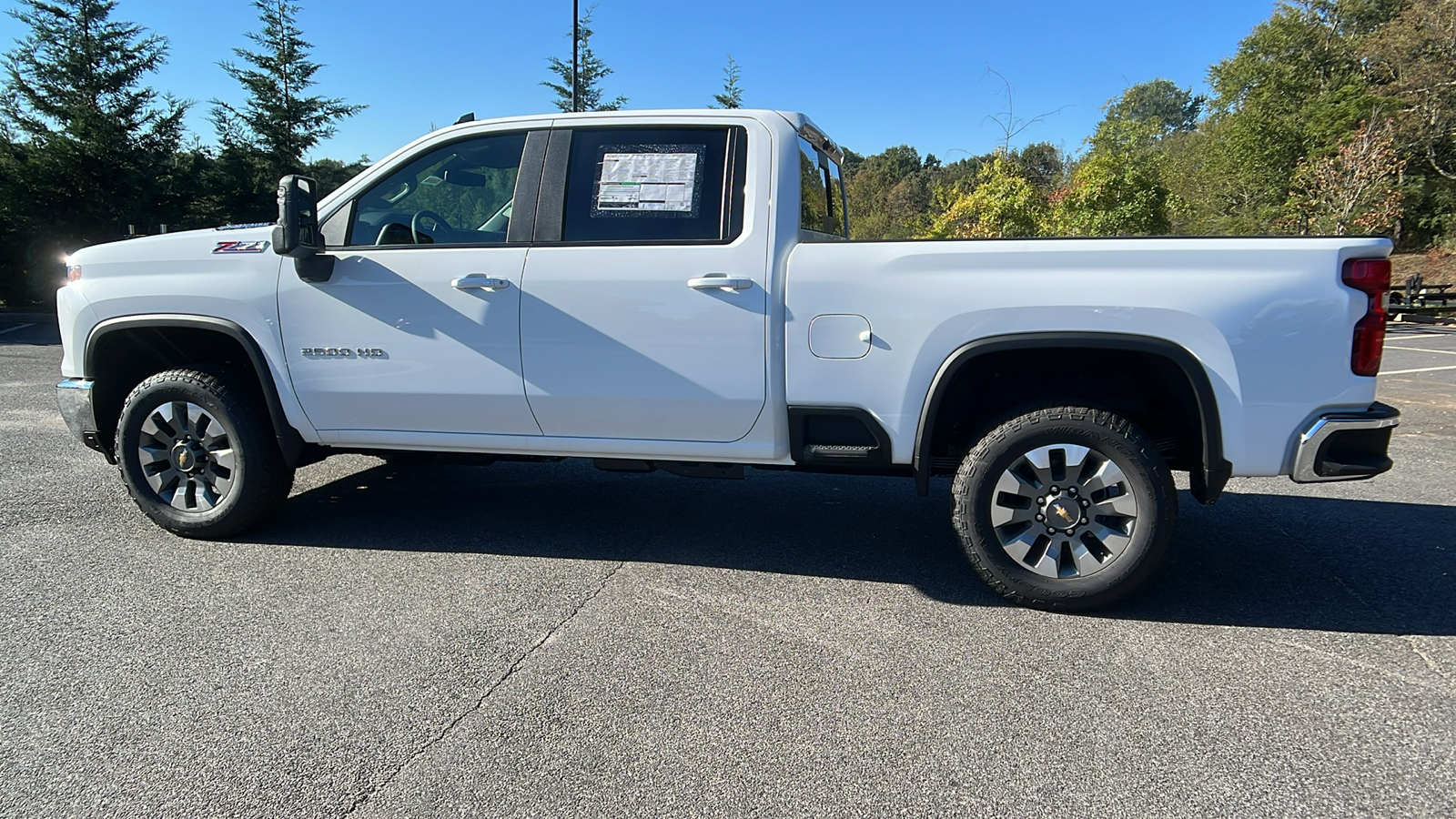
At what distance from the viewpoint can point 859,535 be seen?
15.1ft

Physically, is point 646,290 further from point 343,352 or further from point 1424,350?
point 1424,350

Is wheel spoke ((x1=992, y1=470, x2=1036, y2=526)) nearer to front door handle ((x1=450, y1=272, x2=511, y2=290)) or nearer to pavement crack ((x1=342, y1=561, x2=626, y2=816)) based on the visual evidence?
pavement crack ((x1=342, y1=561, x2=626, y2=816))

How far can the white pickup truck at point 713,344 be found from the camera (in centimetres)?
324

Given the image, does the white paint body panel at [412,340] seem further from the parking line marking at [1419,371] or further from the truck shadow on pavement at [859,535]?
the parking line marking at [1419,371]

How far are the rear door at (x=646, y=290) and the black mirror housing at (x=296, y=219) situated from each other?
1.05 m

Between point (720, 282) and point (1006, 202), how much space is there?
15634mm

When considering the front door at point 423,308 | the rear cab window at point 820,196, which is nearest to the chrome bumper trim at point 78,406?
the front door at point 423,308

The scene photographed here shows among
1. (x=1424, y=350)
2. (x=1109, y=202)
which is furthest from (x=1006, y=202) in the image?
(x=1424, y=350)

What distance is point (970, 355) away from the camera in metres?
3.41

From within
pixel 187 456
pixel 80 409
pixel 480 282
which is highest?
pixel 480 282

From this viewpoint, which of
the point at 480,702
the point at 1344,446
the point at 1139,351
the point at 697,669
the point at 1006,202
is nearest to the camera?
the point at 480,702

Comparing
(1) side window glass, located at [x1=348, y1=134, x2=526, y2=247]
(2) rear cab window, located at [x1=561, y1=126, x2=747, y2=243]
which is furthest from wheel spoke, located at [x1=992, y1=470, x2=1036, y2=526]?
(1) side window glass, located at [x1=348, y1=134, x2=526, y2=247]

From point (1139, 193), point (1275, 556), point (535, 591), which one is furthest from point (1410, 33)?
point (535, 591)

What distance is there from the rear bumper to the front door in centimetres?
314
